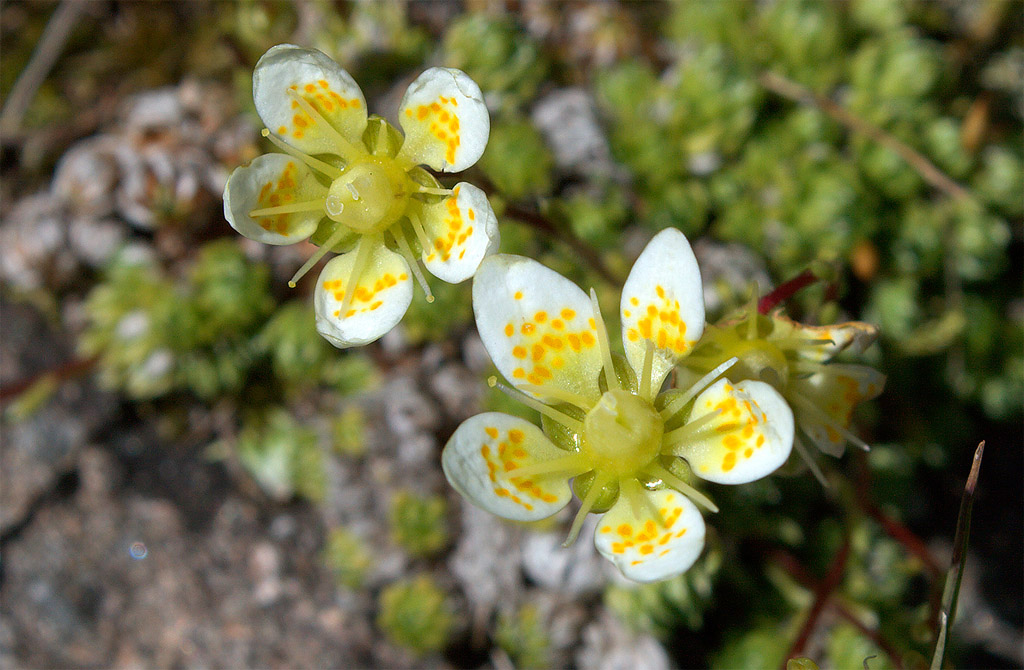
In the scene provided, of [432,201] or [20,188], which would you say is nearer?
[432,201]

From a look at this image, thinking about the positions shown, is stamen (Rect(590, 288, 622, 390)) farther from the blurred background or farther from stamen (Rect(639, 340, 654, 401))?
the blurred background

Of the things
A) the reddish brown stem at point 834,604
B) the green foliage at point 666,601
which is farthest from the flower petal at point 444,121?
the reddish brown stem at point 834,604

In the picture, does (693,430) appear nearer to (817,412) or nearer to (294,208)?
(817,412)

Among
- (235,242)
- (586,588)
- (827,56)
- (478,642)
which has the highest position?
(827,56)

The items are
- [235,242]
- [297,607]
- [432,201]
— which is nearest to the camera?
[432,201]

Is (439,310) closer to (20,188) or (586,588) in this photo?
(586,588)

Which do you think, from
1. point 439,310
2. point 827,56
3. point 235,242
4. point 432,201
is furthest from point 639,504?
point 827,56

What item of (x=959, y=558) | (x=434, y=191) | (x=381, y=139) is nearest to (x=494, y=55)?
(x=381, y=139)

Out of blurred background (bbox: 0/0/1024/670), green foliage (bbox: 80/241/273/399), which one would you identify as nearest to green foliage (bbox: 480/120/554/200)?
blurred background (bbox: 0/0/1024/670)
